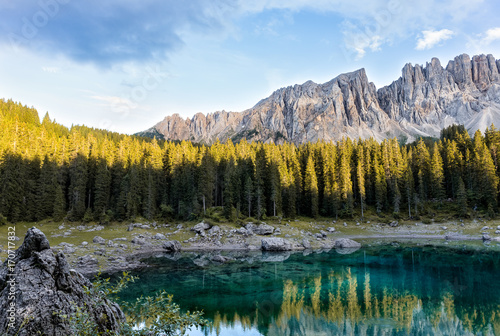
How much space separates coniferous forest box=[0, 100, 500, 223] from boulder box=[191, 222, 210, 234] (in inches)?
250

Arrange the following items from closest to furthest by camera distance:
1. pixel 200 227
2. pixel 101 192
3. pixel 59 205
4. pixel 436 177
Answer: pixel 200 227 < pixel 59 205 < pixel 101 192 < pixel 436 177

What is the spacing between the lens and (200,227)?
6431cm

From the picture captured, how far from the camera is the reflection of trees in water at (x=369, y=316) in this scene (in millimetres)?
20234

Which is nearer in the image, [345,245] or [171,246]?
[171,246]

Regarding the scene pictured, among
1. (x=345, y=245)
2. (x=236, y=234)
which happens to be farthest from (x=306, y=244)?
(x=236, y=234)

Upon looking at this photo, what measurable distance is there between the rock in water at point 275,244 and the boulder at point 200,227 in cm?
1530

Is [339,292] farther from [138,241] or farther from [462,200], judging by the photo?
[462,200]

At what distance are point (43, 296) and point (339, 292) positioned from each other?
28.0 m

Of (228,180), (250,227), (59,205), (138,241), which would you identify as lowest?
(138,241)

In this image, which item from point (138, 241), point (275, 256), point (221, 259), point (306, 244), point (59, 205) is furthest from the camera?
point (59, 205)

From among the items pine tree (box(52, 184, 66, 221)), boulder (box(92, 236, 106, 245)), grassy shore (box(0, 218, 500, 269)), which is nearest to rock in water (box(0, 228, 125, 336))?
grassy shore (box(0, 218, 500, 269))

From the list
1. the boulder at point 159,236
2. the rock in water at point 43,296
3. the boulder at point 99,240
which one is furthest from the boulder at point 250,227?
the rock in water at point 43,296

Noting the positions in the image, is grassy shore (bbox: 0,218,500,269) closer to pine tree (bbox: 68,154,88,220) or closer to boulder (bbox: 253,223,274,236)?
boulder (bbox: 253,223,274,236)

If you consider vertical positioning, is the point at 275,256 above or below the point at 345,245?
above
